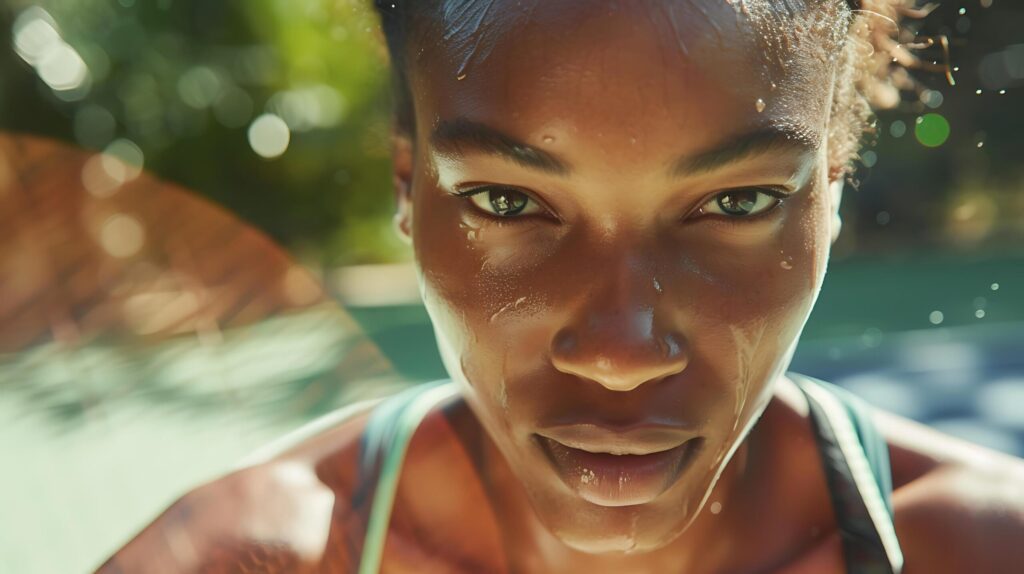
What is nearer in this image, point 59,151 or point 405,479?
point 405,479

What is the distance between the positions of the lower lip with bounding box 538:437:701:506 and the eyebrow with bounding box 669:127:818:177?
0.26 metres

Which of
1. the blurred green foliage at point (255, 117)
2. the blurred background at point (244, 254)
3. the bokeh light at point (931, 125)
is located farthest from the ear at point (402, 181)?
the blurred green foliage at point (255, 117)

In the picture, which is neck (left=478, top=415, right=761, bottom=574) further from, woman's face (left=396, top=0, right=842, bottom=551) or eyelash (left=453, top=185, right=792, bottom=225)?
eyelash (left=453, top=185, right=792, bottom=225)

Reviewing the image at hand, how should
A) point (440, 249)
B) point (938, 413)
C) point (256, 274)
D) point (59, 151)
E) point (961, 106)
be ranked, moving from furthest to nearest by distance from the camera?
1. point (59, 151)
2. point (256, 274)
3. point (961, 106)
4. point (938, 413)
5. point (440, 249)

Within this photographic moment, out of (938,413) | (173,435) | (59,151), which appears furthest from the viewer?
(59,151)

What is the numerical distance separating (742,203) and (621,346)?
0.18 meters

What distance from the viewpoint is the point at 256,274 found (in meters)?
4.56

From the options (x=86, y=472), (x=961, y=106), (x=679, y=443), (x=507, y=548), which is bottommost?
(x=86, y=472)

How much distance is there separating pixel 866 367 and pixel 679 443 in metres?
2.23

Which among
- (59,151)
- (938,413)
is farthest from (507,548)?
(59,151)

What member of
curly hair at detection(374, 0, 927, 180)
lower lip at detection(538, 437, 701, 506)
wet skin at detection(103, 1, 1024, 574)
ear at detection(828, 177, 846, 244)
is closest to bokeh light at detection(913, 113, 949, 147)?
curly hair at detection(374, 0, 927, 180)

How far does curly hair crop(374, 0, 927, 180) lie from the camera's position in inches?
36.3

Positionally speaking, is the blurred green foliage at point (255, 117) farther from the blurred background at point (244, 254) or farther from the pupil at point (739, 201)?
the pupil at point (739, 201)

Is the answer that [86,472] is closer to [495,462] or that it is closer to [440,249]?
[495,462]
